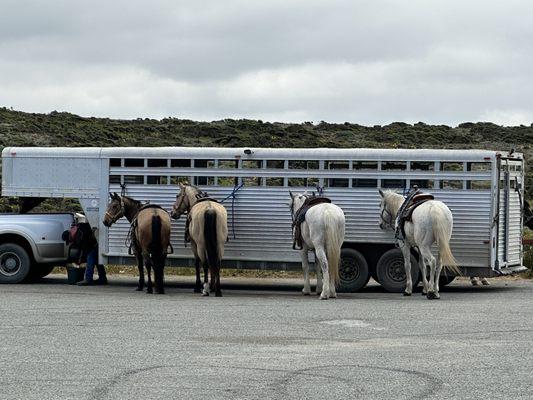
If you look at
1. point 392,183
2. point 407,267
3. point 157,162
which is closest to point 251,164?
point 157,162

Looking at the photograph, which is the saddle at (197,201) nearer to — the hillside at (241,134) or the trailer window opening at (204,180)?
the trailer window opening at (204,180)

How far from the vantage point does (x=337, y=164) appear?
71.6 ft

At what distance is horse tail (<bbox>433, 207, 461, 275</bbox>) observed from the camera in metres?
19.5

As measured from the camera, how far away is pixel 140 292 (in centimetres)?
2194

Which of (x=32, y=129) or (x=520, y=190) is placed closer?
(x=520, y=190)

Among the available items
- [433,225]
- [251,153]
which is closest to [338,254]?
[433,225]

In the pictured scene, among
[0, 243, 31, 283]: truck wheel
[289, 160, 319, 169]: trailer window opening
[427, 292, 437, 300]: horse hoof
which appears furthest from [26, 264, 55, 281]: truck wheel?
[427, 292, 437, 300]: horse hoof

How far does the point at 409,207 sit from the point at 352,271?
6.75 ft

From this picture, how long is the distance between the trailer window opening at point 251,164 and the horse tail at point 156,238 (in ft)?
6.81

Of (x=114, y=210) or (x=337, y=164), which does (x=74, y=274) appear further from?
(x=337, y=164)

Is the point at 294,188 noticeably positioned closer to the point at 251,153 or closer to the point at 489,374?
the point at 251,153

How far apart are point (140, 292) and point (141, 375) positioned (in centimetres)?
1079

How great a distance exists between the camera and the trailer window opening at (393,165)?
70.6ft

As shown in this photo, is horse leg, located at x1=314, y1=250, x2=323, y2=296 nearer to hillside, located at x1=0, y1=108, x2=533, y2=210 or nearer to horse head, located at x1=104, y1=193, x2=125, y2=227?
horse head, located at x1=104, y1=193, x2=125, y2=227
